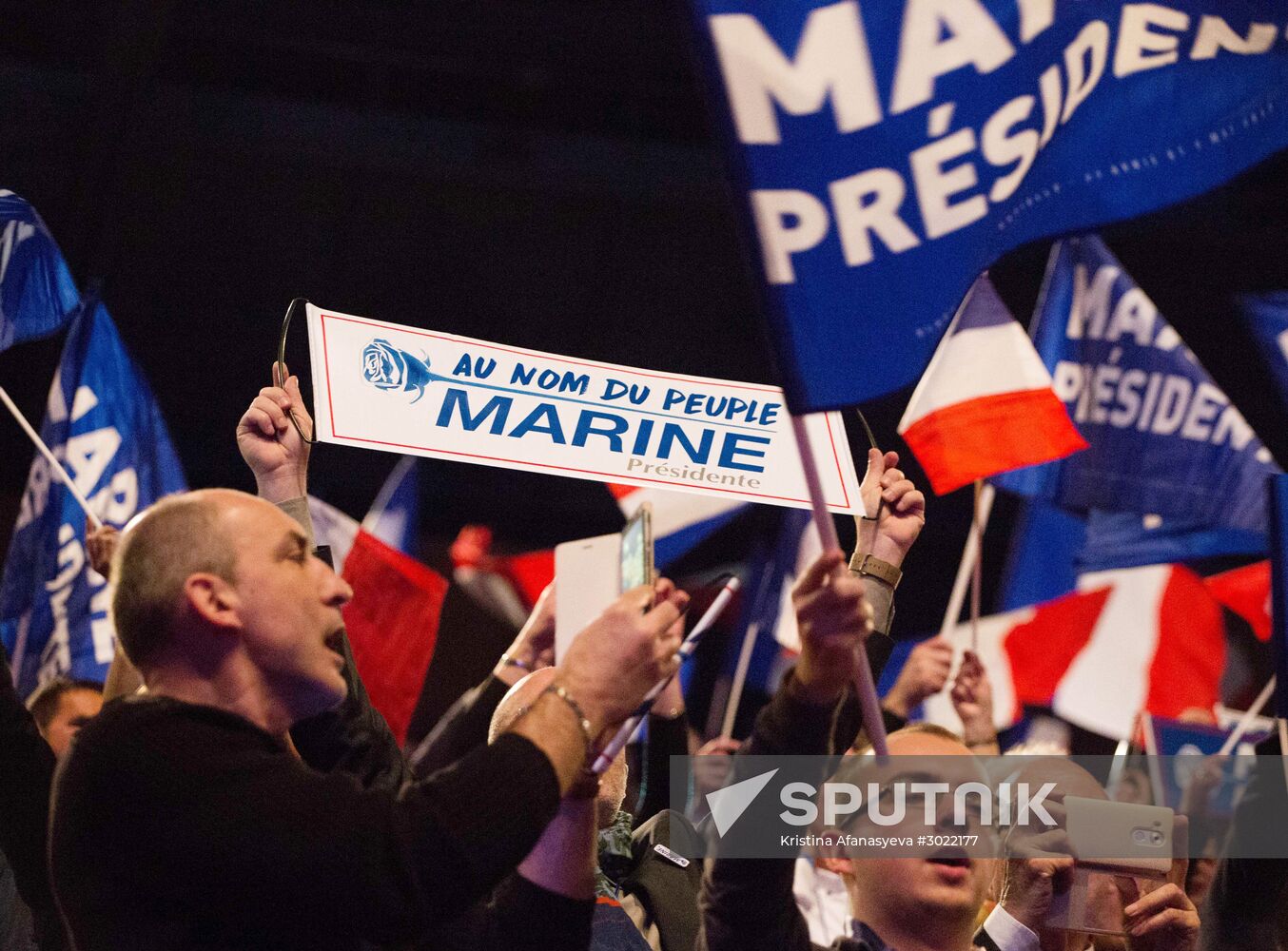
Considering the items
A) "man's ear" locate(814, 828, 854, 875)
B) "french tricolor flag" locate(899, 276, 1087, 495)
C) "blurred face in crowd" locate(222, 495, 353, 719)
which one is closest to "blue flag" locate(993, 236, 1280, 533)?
"french tricolor flag" locate(899, 276, 1087, 495)

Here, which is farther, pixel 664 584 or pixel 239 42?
pixel 239 42

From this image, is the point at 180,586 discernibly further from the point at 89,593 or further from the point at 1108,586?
the point at 1108,586

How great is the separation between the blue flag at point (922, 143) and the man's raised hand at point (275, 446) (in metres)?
Result: 0.93

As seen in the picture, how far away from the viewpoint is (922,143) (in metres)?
1.86

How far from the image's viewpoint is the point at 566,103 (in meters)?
8.61

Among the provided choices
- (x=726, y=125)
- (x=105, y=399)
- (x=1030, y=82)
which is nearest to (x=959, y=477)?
(x=1030, y=82)

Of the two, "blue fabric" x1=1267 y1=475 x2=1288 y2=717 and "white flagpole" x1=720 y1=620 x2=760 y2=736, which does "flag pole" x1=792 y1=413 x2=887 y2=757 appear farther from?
"white flagpole" x1=720 y1=620 x2=760 y2=736

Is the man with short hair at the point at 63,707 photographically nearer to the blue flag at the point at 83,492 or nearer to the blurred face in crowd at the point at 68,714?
the blurred face in crowd at the point at 68,714

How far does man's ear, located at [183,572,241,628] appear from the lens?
62.3 inches

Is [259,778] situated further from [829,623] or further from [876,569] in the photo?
[876,569]

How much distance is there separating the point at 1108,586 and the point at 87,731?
5067mm

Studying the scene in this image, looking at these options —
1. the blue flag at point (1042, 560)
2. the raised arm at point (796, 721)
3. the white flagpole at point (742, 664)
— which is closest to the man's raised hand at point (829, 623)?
the raised arm at point (796, 721)

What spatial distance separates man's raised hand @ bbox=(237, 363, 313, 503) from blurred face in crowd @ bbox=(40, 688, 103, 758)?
36.9 inches

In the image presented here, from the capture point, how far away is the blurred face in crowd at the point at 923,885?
7.14ft
